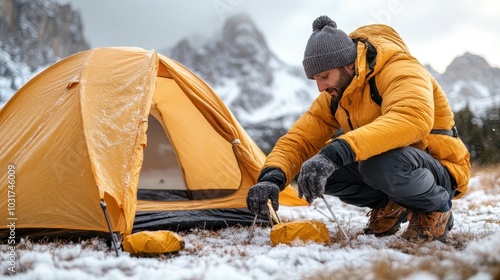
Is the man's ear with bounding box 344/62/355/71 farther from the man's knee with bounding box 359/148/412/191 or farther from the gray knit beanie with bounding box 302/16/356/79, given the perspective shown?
the man's knee with bounding box 359/148/412/191

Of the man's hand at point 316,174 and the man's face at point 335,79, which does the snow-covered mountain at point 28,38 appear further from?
the man's hand at point 316,174

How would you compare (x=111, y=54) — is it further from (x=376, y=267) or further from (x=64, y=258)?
(x=376, y=267)

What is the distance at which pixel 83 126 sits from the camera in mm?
3686

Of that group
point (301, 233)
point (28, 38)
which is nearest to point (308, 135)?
point (301, 233)

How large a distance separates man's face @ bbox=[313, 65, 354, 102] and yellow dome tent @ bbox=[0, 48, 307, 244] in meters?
1.46

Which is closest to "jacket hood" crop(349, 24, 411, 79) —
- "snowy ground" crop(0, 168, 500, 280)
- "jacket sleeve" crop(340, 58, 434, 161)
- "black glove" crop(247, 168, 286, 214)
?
"jacket sleeve" crop(340, 58, 434, 161)

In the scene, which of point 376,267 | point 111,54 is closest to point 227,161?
point 111,54

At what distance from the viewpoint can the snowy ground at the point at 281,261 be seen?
6.00 ft

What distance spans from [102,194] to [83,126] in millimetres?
714

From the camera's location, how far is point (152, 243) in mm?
2979

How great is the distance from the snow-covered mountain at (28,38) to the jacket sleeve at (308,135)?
122167mm

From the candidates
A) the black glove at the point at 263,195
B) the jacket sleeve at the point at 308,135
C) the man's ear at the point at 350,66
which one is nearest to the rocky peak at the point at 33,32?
the jacket sleeve at the point at 308,135

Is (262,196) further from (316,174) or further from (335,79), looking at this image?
(335,79)

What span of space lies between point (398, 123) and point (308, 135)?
1132 mm
